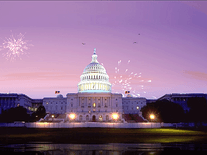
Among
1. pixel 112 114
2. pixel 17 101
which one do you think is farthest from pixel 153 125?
pixel 17 101

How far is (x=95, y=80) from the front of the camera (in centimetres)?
13338

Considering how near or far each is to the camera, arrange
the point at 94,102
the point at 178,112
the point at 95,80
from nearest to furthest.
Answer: the point at 178,112, the point at 94,102, the point at 95,80

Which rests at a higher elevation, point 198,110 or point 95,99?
point 95,99

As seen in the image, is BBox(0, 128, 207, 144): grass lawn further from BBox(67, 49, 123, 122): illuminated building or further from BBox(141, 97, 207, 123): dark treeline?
BBox(67, 49, 123, 122): illuminated building

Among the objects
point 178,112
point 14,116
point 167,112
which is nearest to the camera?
point 167,112

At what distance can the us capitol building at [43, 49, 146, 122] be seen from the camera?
10594 centimetres

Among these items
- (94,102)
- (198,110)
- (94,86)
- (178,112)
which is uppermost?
(94,86)

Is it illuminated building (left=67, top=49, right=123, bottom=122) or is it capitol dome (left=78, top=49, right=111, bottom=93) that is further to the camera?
capitol dome (left=78, top=49, right=111, bottom=93)

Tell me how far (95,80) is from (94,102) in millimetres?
18166

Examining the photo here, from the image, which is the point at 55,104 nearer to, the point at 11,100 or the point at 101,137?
the point at 11,100

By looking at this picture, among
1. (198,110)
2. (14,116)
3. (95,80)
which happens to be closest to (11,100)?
(14,116)

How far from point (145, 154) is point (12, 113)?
83585 millimetres

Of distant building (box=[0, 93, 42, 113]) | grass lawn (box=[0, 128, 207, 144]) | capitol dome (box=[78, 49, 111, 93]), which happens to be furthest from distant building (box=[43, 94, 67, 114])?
grass lawn (box=[0, 128, 207, 144])

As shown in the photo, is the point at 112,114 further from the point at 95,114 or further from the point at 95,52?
the point at 95,52
